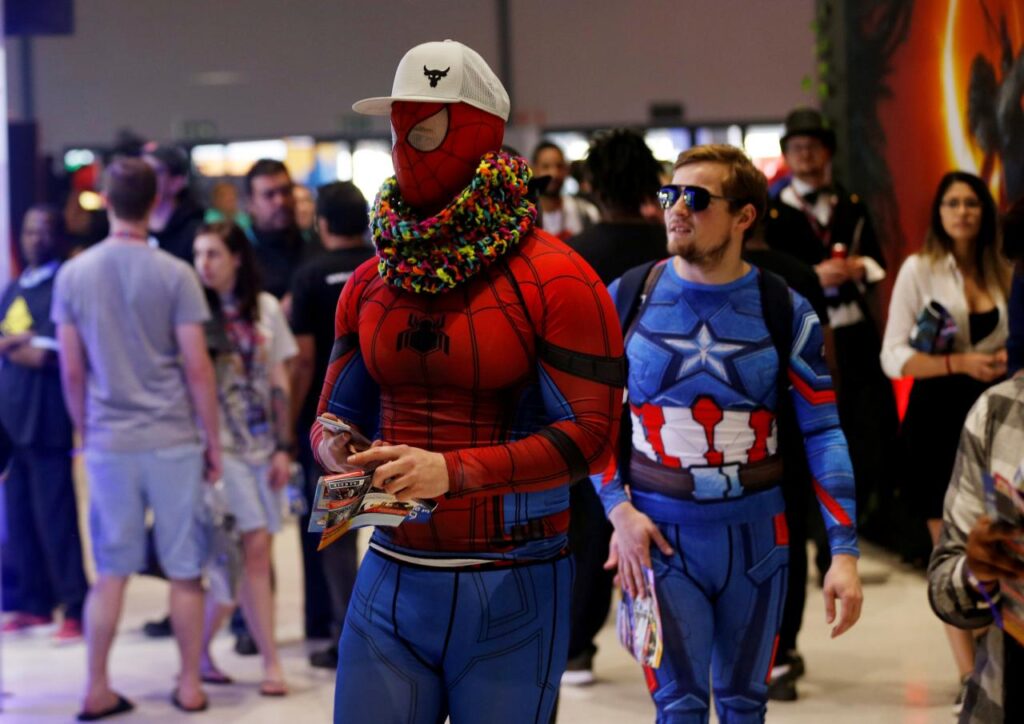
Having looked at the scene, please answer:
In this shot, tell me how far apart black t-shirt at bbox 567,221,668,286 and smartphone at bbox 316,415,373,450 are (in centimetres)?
222

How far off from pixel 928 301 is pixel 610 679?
182 cm

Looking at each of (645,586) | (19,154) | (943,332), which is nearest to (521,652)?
(645,586)

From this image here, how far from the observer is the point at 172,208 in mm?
5414

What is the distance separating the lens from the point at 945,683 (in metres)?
4.89

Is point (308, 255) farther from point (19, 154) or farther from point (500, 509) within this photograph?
point (500, 509)

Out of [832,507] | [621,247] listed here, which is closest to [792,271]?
[621,247]

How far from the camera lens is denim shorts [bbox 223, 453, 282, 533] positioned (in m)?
4.89

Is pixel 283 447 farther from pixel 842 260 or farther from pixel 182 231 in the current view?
pixel 842 260

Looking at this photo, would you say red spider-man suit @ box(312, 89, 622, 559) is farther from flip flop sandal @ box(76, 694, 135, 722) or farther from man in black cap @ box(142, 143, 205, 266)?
man in black cap @ box(142, 143, 205, 266)

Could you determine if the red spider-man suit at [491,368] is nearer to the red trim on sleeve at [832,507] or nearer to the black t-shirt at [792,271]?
the red trim on sleeve at [832,507]

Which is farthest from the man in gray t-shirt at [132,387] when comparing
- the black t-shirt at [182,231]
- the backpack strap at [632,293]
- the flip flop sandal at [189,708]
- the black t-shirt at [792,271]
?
the backpack strap at [632,293]

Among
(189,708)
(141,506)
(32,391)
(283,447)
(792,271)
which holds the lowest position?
(189,708)

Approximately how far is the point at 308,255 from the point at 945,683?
3.17 metres

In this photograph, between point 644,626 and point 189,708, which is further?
point 189,708
